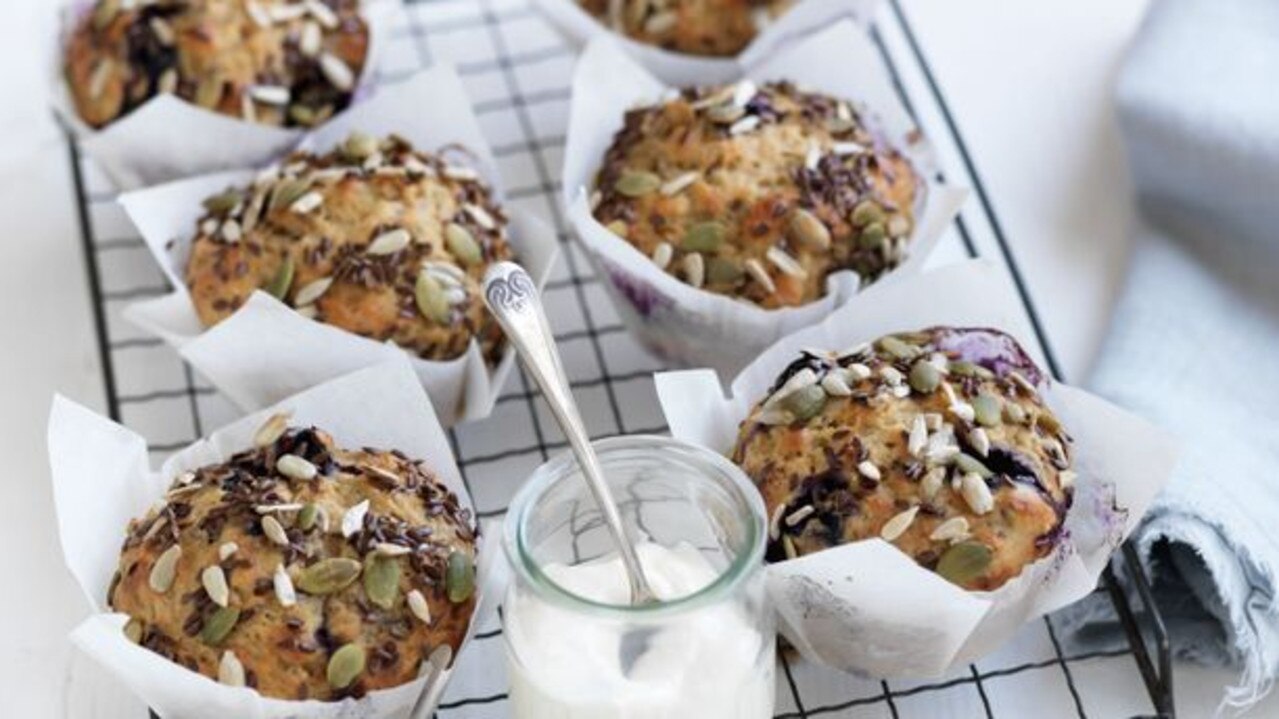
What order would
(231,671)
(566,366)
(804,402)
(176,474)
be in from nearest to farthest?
(231,671) < (804,402) < (176,474) < (566,366)

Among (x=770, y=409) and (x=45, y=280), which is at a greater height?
(x=770, y=409)

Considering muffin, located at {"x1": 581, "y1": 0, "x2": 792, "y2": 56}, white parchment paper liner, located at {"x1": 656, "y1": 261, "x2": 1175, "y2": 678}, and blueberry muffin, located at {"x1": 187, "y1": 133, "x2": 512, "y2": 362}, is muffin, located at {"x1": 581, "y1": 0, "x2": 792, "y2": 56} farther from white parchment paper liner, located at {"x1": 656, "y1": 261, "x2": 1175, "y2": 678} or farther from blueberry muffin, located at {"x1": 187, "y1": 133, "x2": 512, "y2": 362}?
white parchment paper liner, located at {"x1": 656, "y1": 261, "x2": 1175, "y2": 678}

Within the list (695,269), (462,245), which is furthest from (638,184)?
(462,245)

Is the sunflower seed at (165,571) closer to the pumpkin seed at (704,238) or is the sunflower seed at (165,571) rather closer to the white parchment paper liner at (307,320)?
the white parchment paper liner at (307,320)

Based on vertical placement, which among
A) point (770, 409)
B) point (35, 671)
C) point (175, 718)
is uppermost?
point (770, 409)

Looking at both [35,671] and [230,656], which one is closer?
[230,656]

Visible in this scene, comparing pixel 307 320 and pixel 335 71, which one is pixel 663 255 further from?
pixel 335 71

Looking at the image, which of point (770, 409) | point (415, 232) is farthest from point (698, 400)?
point (415, 232)

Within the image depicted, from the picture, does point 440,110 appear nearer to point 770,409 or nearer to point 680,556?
point 770,409
